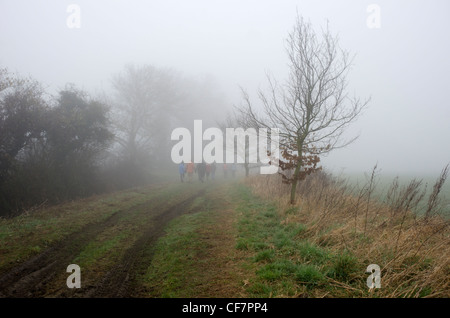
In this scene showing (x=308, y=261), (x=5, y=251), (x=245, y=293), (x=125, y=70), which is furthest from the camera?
(x=125, y=70)

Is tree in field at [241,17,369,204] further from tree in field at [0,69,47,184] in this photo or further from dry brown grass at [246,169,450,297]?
tree in field at [0,69,47,184]

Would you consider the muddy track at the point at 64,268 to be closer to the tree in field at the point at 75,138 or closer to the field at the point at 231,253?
the field at the point at 231,253

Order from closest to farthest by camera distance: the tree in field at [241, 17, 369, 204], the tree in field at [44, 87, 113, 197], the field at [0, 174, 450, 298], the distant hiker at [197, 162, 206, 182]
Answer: the field at [0, 174, 450, 298] < the tree in field at [241, 17, 369, 204] < the tree in field at [44, 87, 113, 197] < the distant hiker at [197, 162, 206, 182]

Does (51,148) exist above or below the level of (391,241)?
above

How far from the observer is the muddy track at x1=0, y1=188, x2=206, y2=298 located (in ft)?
13.2

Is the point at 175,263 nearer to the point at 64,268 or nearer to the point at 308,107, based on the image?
the point at 64,268

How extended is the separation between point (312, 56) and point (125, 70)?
33511 mm

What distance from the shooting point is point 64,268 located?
4840mm

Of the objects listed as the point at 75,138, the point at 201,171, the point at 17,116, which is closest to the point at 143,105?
the point at 201,171

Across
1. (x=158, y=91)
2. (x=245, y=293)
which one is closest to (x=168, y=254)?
(x=245, y=293)

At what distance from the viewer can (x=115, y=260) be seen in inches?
204

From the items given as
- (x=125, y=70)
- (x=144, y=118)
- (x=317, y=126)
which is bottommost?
(x=317, y=126)

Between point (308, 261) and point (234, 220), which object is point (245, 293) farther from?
point (234, 220)

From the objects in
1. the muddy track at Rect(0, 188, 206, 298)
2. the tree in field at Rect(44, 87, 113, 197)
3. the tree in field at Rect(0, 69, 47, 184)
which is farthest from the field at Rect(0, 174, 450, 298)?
the tree in field at Rect(44, 87, 113, 197)
